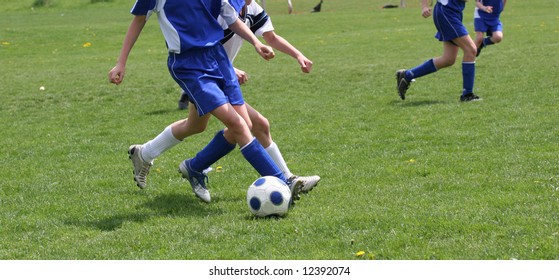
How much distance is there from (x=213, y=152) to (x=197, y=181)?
243 mm

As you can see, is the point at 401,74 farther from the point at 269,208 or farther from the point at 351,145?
the point at 269,208

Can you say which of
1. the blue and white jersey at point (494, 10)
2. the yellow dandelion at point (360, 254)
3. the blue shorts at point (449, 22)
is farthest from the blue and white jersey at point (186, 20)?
the blue and white jersey at point (494, 10)

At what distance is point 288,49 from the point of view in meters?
5.71

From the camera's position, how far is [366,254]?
4.35 meters

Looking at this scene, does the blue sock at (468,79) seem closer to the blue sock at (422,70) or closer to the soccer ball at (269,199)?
the blue sock at (422,70)

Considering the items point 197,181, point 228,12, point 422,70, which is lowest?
point 422,70

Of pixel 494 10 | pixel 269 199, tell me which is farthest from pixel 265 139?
pixel 494 10

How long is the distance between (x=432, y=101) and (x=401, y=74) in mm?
571

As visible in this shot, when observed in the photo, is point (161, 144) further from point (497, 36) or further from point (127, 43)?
point (497, 36)

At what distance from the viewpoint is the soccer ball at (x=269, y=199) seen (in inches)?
206

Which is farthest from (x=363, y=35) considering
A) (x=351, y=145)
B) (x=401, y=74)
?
(x=351, y=145)

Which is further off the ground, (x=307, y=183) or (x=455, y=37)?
(x=307, y=183)

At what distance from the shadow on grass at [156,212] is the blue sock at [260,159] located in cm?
41

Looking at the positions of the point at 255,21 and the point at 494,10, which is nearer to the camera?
the point at 255,21
